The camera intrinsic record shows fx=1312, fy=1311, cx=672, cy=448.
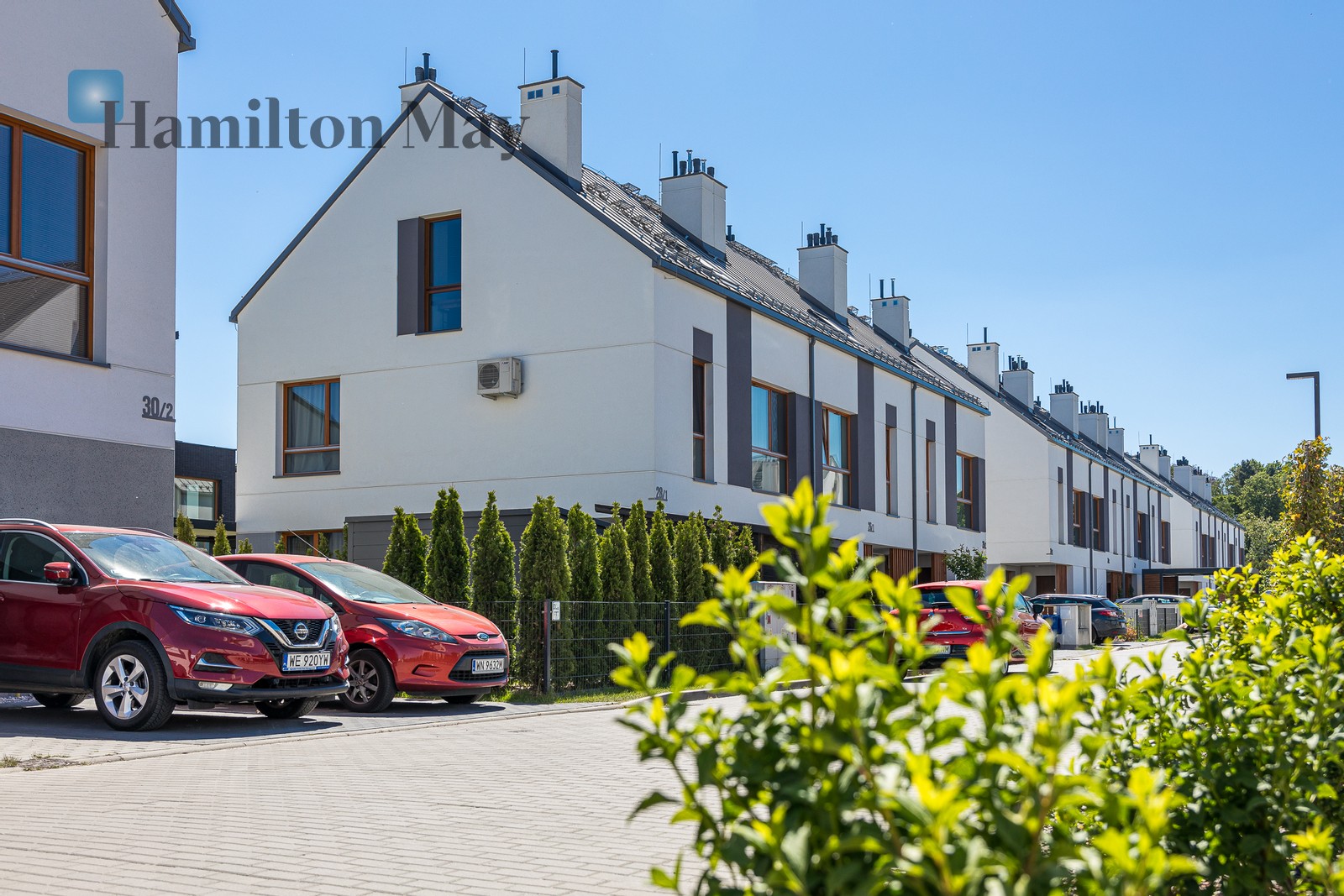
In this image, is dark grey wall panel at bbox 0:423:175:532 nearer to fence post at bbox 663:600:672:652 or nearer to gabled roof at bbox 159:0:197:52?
gabled roof at bbox 159:0:197:52

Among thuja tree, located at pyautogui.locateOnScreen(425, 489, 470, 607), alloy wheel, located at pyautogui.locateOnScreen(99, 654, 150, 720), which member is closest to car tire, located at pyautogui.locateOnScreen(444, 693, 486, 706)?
thuja tree, located at pyautogui.locateOnScreen(425, 489, 470, 607)

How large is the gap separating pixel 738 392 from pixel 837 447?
530 centimetres

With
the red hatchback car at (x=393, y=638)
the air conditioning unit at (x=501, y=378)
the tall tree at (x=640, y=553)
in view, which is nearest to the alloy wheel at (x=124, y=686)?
the red hatchback car at (x=393, y=638)

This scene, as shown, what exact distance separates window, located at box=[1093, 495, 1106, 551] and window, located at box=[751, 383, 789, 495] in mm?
30136

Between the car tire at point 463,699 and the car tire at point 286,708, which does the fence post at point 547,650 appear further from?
the car tire at point 286,708

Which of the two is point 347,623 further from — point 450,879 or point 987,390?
point 987,390

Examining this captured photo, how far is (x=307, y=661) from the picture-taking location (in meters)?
11.7

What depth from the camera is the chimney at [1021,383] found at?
54.0 metres

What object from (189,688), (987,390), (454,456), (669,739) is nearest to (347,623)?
(189,688)

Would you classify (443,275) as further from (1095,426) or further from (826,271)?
(1095,426)

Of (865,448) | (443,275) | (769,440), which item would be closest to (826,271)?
(865,448)

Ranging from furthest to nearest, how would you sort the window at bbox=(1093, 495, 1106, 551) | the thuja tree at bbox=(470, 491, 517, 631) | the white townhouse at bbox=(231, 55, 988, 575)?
1. the window at bbox=(1093, 495, 1106, 551)
2. the white townhouse at bbox=(231, 55, 988, 575)
3. the thuja tree at bbox=(470, 491, 517, 631)

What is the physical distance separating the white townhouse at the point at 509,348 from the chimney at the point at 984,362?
70.4ft

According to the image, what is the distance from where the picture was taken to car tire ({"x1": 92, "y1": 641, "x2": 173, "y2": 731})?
11.1 meters
